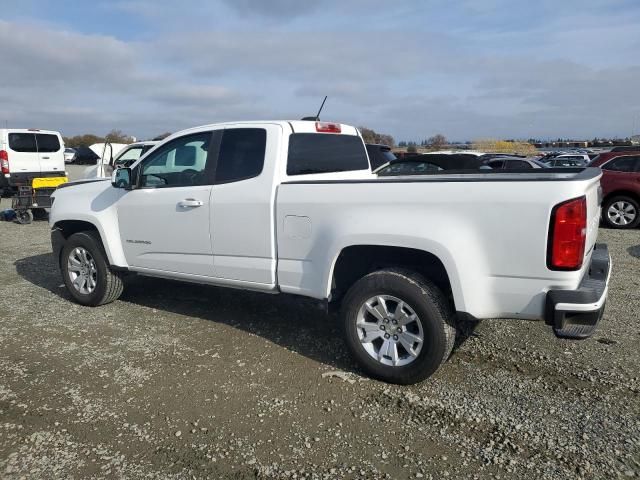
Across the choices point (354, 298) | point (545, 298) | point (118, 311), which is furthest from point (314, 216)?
point (118, 311)

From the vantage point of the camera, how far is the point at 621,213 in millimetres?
10766

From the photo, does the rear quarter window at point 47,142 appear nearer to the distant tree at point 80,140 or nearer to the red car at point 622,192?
the red car at point 622,192

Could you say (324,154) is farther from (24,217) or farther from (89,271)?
(24,217)

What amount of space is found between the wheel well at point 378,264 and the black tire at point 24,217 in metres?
10.4

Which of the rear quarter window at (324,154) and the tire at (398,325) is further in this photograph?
the rear quarter window at (324,154)

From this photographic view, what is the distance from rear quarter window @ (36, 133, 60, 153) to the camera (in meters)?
15.4

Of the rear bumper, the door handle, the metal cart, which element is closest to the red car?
the rear bumper

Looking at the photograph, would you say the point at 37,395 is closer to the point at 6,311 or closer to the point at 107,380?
the point at 107,380

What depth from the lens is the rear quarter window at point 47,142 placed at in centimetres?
1537

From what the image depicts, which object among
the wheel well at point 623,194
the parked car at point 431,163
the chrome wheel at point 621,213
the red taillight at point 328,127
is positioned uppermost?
the red taillight at point 328,127

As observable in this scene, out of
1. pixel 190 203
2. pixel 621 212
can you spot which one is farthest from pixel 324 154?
pixel 621 212

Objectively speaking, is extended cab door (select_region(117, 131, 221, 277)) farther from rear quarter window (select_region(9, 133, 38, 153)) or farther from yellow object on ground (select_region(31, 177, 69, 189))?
rear quarter window (select_region(9, 133, 38, 153))

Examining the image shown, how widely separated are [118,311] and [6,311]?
120 cm

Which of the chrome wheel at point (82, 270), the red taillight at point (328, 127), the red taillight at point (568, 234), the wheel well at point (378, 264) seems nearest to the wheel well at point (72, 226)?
the chrome wheel at point (82, 270)
